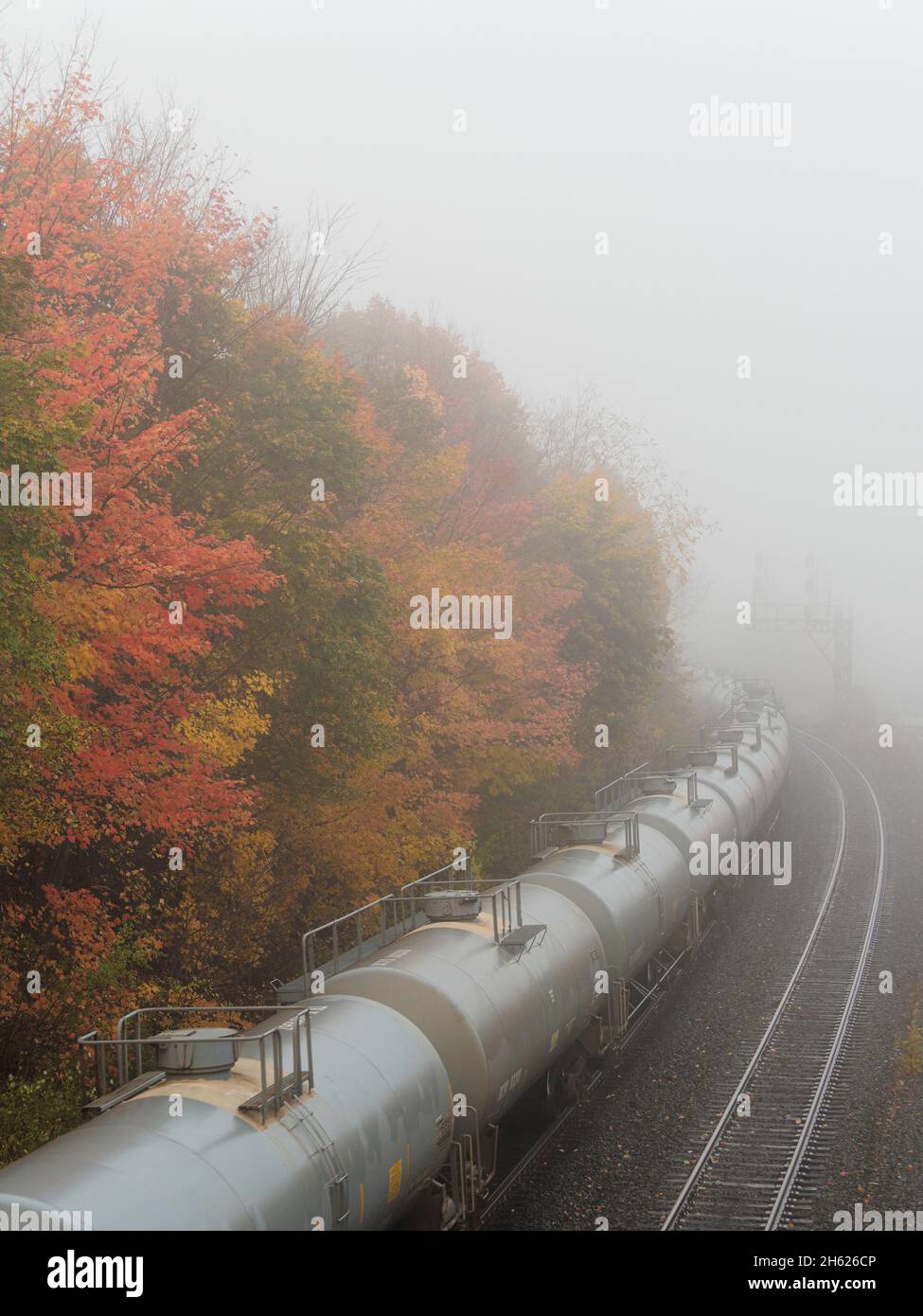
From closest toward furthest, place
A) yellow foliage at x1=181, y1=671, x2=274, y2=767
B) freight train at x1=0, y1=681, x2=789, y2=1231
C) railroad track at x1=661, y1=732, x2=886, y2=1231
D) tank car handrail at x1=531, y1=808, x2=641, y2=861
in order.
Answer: freight train at x1=0, y1=681, x2=789, y2=1231 → railroad track at x1=661, y1=732, x2=886, y2=1231 → yellow foliage at x1=181, y1=671, x2=274, y2=767 → tank car handrail at x1=531, y1=808, x2=641, y2=861

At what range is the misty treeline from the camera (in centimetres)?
1730

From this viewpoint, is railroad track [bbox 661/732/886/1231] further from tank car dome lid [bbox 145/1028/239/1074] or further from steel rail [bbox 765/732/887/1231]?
tank car dome lid [bbox 145/1028/239/1074]

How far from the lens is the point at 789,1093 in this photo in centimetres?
1962

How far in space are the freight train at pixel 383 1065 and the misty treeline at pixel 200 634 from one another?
2497 mm

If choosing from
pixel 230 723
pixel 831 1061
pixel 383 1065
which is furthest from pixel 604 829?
pixel 383 1065

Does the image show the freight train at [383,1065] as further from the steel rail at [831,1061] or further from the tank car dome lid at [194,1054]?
the steel rail at [831,1061]

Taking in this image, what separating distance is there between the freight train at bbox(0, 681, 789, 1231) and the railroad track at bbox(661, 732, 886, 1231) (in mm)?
2577

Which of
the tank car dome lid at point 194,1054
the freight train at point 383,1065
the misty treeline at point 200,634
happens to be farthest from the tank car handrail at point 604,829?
the tank car dome lid at point 194,1054

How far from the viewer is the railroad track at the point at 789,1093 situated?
51.1 feet

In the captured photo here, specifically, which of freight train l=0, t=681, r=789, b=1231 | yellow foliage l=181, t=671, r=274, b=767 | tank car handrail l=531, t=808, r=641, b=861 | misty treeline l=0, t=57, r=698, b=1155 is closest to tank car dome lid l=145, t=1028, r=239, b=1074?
freight train l=0, t=681, r=789, b=1231
